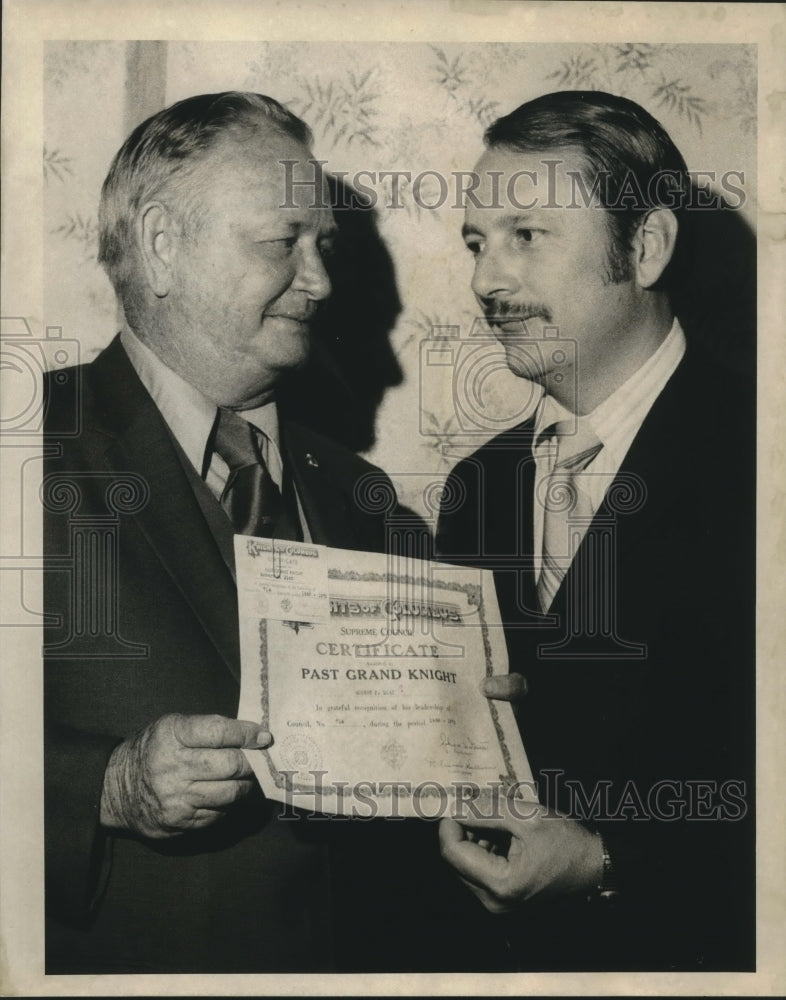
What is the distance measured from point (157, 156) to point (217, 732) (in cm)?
100

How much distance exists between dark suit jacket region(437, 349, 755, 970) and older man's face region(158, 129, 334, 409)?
0.41m

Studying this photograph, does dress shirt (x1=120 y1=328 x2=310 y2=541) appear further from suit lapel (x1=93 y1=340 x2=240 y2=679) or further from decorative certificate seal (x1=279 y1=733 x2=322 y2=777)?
decorative certificate seal (x1=279 y1=733 x2=322 y2=777)

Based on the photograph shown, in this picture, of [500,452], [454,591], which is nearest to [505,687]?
[454,591]

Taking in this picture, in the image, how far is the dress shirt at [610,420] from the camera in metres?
2.11

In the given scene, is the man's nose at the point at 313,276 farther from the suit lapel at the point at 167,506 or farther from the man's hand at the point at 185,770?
the man's hand at the point at 185,770

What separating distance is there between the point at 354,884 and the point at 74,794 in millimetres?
508

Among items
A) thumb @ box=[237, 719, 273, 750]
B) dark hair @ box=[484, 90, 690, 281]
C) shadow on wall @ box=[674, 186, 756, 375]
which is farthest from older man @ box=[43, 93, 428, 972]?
shadow on wall @ box=[674, 186, 756, 375]

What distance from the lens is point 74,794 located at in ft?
6.68

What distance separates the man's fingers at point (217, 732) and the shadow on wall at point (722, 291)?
1037mm

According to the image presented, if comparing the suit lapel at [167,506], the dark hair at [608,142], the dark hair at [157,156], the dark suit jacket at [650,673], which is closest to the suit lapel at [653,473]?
the dark suit jacket at [650,673]

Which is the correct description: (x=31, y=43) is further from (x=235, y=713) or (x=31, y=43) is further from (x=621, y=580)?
(x=621, y=580)

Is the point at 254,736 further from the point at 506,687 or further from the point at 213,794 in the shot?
the point at 506,687

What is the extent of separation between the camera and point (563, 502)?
2.11 m

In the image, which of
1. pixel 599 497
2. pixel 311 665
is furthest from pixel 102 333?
pixel 599 497
